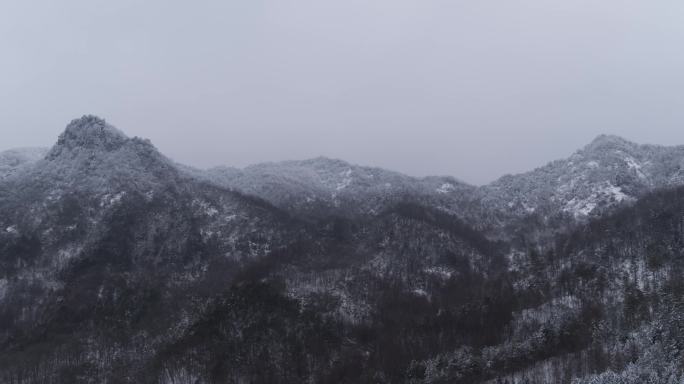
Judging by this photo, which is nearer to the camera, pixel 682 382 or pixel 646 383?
pixel 682 382

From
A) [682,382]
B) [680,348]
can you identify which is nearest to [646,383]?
[682,382]

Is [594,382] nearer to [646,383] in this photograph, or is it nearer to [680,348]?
[646,383]

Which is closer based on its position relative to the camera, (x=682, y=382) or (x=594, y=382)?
(x=682, y=382)

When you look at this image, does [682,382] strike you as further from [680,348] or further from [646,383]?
[680,348]

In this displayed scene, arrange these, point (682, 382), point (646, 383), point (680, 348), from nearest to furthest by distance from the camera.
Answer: point (682, 382) → point (646, 383) → point (680, 348)

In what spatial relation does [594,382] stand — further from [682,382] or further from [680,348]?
[680,348]

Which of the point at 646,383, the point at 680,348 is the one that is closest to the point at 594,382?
the point at 646,383

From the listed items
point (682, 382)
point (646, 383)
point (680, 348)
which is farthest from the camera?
point (680, 348)

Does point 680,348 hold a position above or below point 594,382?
above
